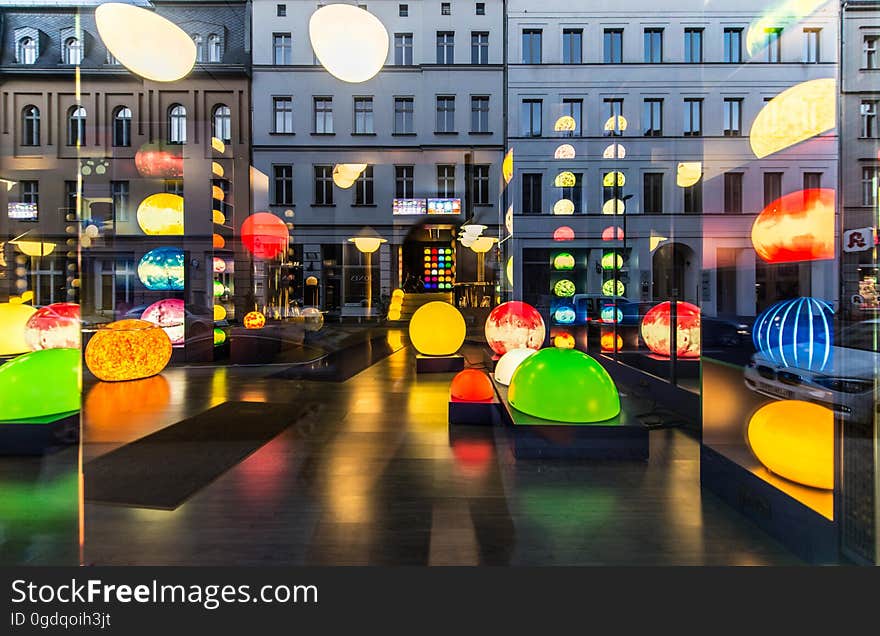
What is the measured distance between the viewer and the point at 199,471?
4.05 meters

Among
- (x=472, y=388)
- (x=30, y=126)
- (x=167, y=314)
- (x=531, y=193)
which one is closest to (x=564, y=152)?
(x=531, y=193)

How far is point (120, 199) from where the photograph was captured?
32.8 ft

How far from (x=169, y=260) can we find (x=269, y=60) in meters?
4.30

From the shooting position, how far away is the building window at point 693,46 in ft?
27.7

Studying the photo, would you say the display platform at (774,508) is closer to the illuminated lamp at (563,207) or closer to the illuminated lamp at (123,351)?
the illuminated lamp at (123,351)

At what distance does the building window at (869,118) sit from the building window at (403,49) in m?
7.05

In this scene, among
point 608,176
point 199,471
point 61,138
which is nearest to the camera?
point 199,471

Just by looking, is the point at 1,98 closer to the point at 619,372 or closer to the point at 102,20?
the point at 102,20

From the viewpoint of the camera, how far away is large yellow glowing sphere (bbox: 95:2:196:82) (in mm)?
5660

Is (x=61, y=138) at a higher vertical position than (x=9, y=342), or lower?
higher

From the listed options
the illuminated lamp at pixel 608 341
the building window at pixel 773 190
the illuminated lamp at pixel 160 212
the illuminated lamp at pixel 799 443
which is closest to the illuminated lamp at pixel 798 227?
the building window at pixel 773 190

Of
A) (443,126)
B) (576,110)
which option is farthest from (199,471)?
(576,110)

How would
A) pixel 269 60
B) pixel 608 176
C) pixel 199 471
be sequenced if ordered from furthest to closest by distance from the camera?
pixel 608 176, pixel 269 60, pixel 199 471

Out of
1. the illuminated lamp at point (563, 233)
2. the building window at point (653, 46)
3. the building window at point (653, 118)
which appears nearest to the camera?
the building window at point (653, 46)
